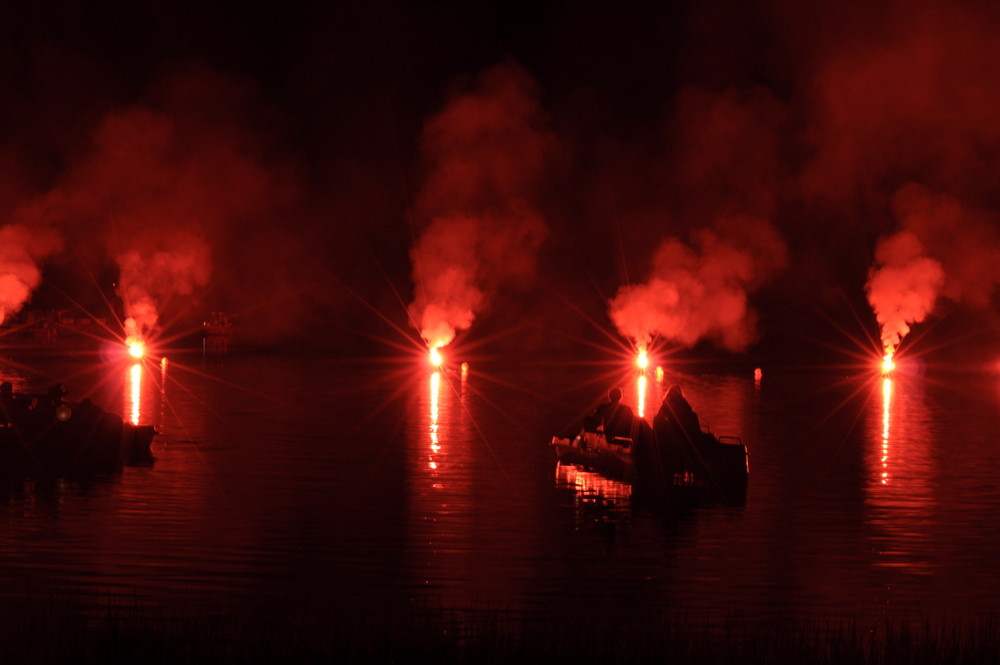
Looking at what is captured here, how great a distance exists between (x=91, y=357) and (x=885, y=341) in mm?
58041

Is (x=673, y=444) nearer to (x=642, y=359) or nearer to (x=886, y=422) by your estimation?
(x=886, y=422)

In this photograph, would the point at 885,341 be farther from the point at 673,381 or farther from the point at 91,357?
the point at 91,357

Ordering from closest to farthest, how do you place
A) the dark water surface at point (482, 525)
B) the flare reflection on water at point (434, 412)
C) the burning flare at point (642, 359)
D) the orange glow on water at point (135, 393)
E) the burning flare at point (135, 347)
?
the dark water surface at point (482, 525), the flare reflection on water at point (434, 412), the orange glow on water at point (135, 393), the burning flare at point (642, 359), the burning flare at point (135, 347)

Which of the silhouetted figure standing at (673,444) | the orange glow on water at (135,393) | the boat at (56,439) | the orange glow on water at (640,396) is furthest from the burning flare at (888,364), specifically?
the boat at (56,439)

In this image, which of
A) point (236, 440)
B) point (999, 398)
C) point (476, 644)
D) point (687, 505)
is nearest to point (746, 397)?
point (999, 398)

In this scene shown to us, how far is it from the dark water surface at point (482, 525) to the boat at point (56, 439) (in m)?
0.90

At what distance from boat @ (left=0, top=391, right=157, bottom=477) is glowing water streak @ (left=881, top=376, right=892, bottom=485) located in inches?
657

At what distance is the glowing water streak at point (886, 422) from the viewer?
31.5 meters

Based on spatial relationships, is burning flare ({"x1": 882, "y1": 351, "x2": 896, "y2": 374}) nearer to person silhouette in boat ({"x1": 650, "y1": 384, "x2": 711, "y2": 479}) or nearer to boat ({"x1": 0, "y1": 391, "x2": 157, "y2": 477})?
person silhouette in boat ({"x1": 650, "y1": 384, "x2": 711, "y2": 479})

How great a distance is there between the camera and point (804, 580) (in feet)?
57.8

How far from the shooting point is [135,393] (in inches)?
2126

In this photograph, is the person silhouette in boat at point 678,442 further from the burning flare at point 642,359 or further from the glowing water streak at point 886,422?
the burning flare at point 642,359

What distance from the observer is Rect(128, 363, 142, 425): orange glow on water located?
42806 millimetres

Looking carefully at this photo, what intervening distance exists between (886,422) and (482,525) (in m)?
29.1
